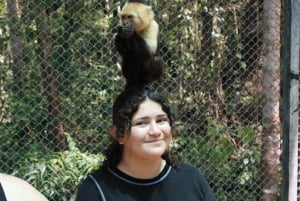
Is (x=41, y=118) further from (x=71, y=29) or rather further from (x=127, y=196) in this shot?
(x=127, y=196)

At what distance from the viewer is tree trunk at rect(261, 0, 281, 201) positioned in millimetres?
3418

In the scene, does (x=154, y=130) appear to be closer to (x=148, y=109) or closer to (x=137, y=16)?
(x=148, y=109)

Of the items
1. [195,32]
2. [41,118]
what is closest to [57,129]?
[41,118]

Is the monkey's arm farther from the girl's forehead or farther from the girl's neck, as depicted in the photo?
the girl's neck

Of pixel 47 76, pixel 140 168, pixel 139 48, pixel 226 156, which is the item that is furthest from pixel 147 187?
pixel 226 156

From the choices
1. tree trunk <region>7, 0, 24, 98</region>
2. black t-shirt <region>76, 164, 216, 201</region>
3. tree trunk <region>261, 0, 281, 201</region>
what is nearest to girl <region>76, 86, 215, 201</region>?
black t-shirt <region>76, 164, 216, 201</region>

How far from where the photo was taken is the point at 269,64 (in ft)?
11.3

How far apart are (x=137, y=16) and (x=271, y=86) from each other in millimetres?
1831

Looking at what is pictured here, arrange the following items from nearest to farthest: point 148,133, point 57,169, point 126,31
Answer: point 148,133
point 126,31
point 57,169

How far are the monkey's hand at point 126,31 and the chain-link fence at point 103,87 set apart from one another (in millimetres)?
1427

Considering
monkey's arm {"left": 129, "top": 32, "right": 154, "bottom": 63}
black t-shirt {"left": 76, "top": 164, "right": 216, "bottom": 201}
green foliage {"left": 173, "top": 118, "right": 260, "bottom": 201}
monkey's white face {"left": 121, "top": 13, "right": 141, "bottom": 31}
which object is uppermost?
monkey's white face {"left": 121, "top": 13, "right": 141, "bottom": 31}

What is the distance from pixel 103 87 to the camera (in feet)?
11.4

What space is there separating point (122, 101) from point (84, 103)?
5.51ft

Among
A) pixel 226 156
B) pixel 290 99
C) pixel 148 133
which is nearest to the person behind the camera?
pixel 148 133
